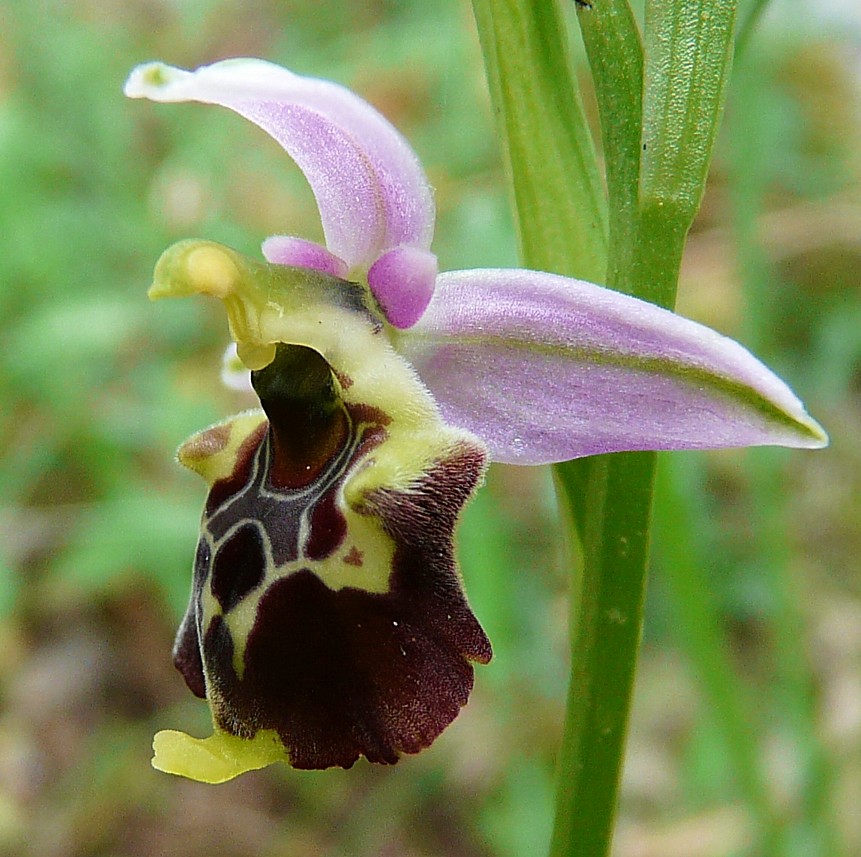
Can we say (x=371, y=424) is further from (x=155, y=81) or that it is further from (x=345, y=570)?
(x=155, y=81)

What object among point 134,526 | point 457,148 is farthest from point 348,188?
point 457,148

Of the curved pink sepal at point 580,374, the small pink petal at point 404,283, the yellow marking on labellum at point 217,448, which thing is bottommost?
the yellow marking on labellum at point 217,448

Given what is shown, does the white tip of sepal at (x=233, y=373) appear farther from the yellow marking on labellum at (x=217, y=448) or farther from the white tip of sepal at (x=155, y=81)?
the white tip of sepal at (x=155, y=81)

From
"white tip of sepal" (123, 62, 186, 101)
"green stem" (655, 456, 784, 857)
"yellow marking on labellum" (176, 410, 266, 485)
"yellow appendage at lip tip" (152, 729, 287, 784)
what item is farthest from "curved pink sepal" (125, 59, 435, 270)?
"green stem" (655, 456, 784, 857)

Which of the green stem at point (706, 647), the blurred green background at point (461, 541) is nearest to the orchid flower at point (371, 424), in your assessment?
the green stem at point (706, 647)

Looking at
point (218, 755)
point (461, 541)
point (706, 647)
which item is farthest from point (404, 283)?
point (461, 541)

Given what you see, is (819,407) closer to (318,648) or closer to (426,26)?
(426,26)

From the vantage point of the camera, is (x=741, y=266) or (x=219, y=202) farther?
(x=219, y=202)
